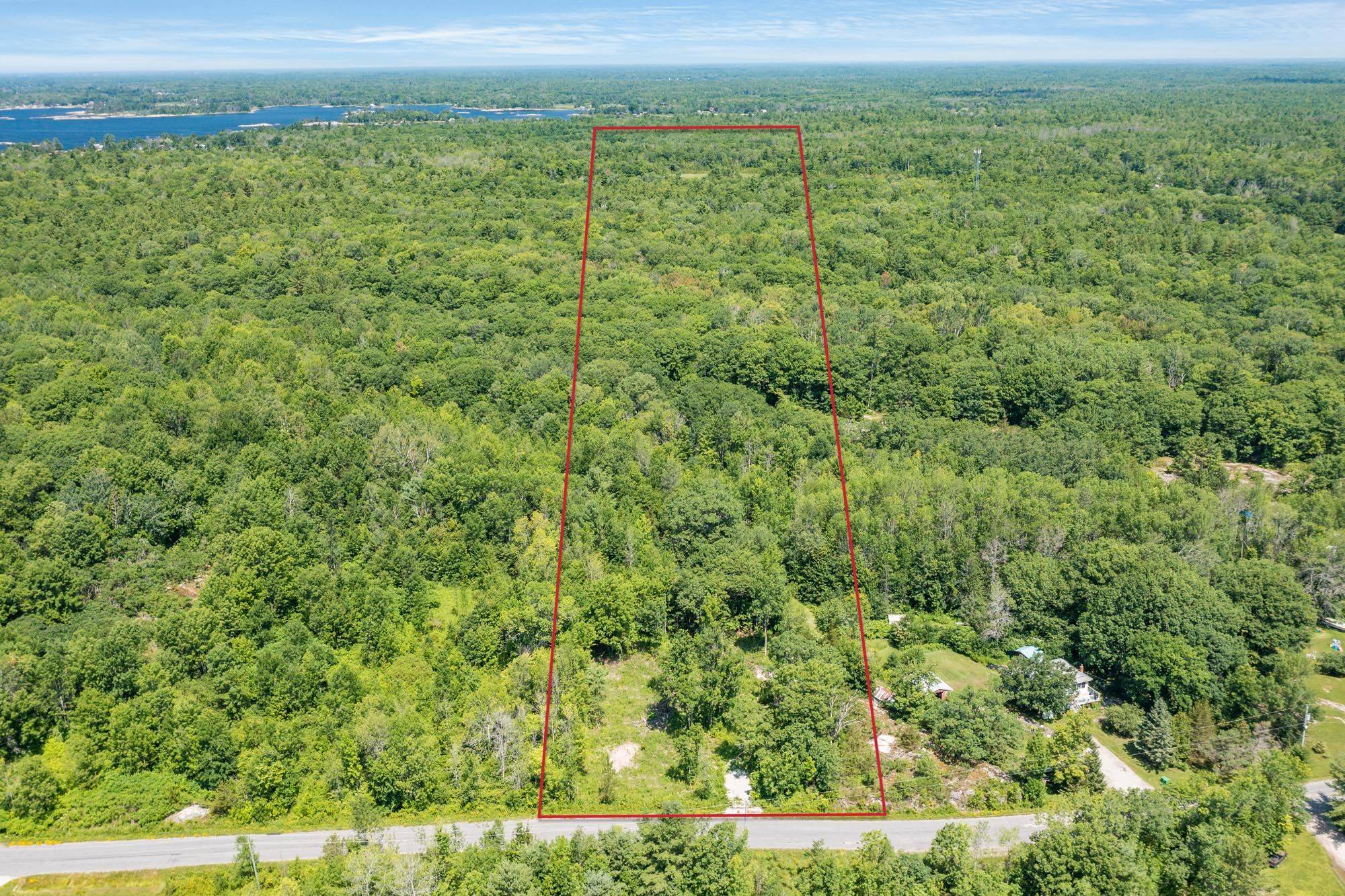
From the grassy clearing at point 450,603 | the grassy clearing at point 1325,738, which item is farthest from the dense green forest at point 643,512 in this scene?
the grassy clearing at point 1325,738

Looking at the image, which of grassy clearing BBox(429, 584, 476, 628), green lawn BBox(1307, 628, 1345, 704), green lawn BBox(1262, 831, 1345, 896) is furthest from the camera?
grassy clearing BBox(429, 584, 476, 628)

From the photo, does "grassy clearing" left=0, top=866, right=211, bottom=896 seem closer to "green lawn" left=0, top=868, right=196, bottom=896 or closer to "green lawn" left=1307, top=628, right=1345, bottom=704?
"green lawn" left=0, top=868, right=196, bottom=896

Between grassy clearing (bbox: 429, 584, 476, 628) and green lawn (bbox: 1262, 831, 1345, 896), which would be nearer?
green lawn (bbox: 1262, 831, 1345, 896)

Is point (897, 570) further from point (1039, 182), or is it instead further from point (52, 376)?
point (1039, 182)

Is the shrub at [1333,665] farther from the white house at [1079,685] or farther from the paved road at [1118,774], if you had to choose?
the paved road at [1118,774]

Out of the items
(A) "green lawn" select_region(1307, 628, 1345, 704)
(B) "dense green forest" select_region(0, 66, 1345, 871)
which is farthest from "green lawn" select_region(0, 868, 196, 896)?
(A) "green lawn" select_region(1307, 628, 1345, 704)

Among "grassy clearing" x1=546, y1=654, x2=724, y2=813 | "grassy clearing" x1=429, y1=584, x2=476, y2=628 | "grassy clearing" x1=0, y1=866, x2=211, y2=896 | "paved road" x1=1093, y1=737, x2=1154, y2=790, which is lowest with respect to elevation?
"paved road" x1=1093, y1=737, x2=1154, y2=790

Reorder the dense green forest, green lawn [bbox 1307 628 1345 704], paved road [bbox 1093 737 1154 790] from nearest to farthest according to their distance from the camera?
1. the dense green forest
2. paved road [bbox 1093 737 1154 790]
3. green lawn [bbox 1307 628 1345 704]

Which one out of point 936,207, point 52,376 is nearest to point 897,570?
point 52,376
